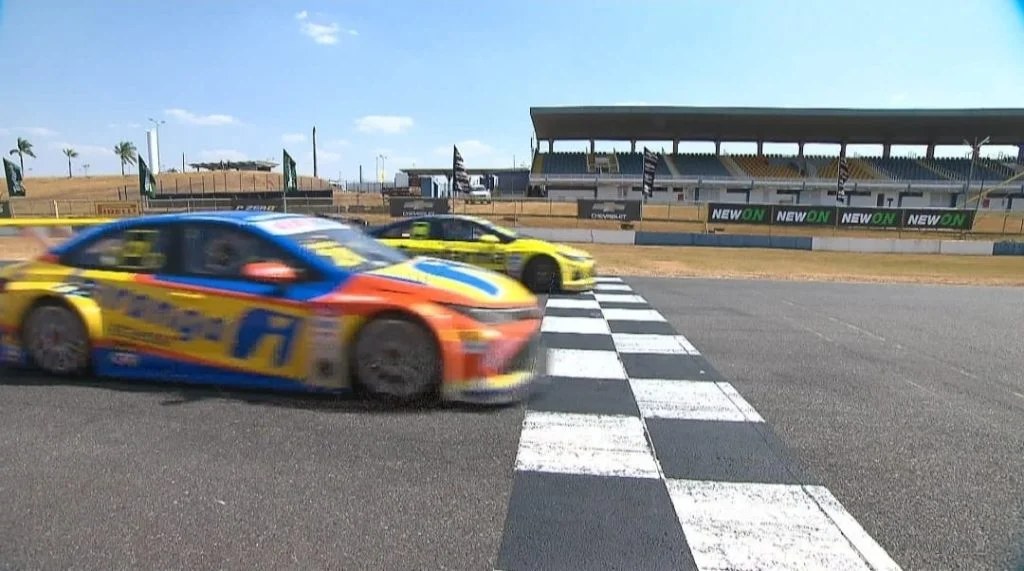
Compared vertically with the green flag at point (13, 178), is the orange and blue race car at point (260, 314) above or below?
below

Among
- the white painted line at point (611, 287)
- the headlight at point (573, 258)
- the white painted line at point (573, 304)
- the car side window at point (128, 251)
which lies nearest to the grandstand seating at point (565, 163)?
the white painted line at point (611, 287)

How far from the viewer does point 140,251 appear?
4289 millimetres

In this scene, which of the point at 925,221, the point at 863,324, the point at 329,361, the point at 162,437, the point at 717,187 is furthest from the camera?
the point at 717,187

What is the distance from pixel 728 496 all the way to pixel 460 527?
4.64 feet

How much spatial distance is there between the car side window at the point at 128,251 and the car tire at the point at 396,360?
179 centimetres

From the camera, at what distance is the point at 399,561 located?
2.24m

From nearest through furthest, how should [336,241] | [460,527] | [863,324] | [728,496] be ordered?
[460,527], [728,496], [336,241], [863,324]

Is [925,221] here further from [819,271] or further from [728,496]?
[728,496]

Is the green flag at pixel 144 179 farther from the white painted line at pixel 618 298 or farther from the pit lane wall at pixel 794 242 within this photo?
the white painted line at pixel 618 298

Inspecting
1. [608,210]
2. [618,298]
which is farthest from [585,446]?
[608,210]

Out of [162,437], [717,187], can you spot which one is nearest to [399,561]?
[162,437]

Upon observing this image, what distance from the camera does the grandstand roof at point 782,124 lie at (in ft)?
168

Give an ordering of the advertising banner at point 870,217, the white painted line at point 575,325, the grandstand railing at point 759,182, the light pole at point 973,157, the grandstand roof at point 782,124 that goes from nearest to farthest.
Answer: the white painted line at point 575,325 < the advertising banner at point 870,217 < the light pole at point 973,157 < the grandstand roof at point 782,124 < the grandstand railing at point 759,182

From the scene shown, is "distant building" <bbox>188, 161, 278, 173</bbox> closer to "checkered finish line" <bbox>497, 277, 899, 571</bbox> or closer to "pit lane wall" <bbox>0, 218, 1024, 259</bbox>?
"pit lane wall" <bbox>0, 218, 1024, 259</bbox>
